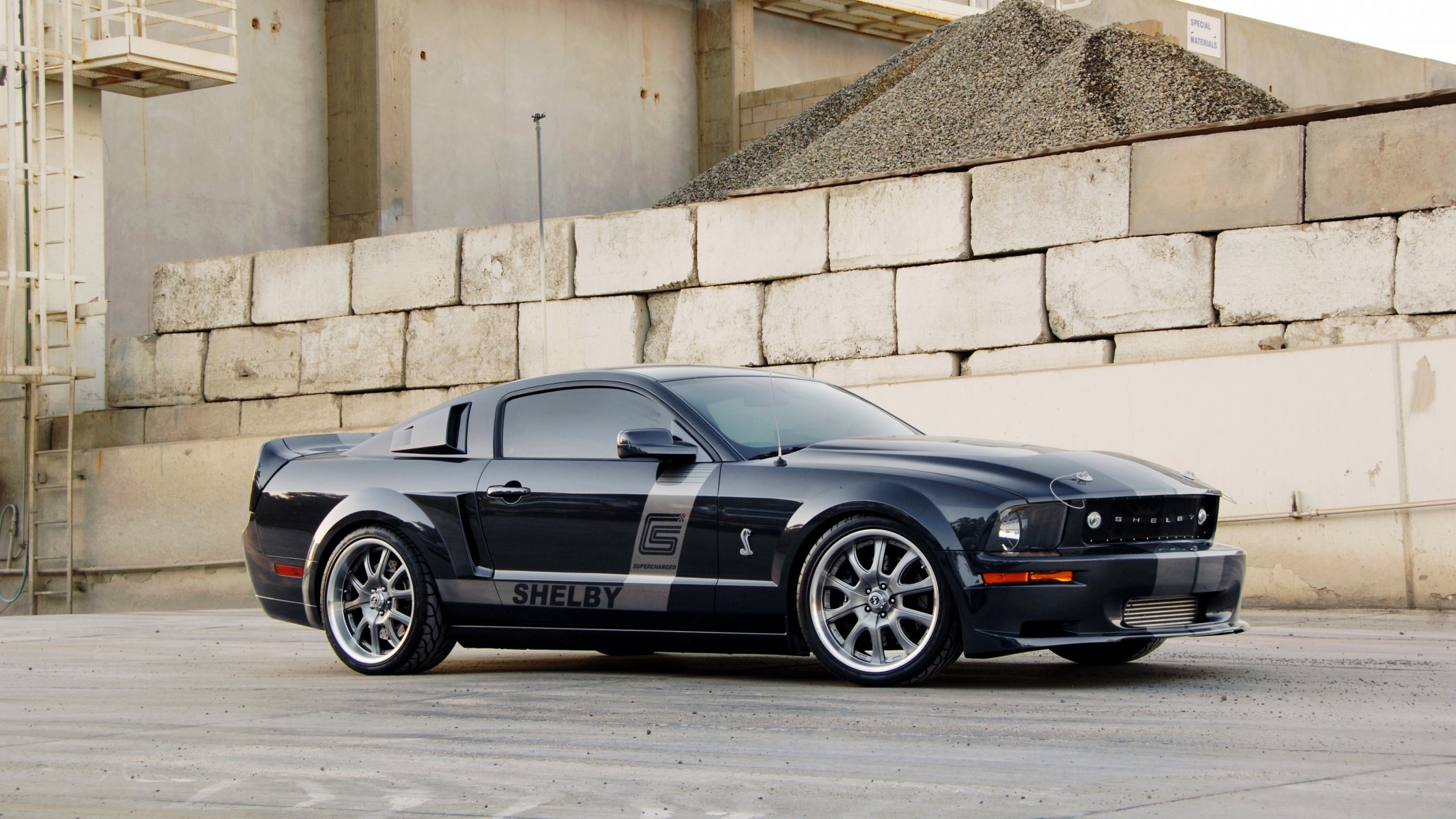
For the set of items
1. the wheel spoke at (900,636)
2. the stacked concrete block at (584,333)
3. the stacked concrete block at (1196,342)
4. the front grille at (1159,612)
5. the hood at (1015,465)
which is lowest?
the wheel spoke at (900,636)

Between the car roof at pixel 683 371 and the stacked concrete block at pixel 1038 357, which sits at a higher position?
the stacked concrete block at pixel 1038 357

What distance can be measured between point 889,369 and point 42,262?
30.1 ft

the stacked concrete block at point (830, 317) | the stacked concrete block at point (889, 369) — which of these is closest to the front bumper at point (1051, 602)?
the stacked concrete block at point (889, 369)

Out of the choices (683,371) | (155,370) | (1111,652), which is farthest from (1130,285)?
(155,370)

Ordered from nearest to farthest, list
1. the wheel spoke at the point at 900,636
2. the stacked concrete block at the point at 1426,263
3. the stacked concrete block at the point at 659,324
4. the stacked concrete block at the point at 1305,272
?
1. the wheel spoke at the point at 900,636
2. the stacked concrete block at the point at 1426,263
3. the stacked concrete block at the point at 1305,272
4. the stacked concrete block at the point at 659,324

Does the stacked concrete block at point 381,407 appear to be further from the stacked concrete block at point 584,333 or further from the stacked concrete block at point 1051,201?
the stacked concrete block at point 1051,201

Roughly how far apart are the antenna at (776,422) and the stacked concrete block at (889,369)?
579 cm

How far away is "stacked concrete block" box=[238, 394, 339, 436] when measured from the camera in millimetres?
17547

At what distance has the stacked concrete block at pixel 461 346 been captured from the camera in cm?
1634

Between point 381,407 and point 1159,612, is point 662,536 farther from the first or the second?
point 381,407

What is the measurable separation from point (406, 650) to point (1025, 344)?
6958 millimetres

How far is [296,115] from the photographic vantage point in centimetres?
2312

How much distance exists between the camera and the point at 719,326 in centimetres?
1500

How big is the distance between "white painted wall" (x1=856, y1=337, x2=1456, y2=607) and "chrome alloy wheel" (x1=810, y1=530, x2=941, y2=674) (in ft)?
14.1
